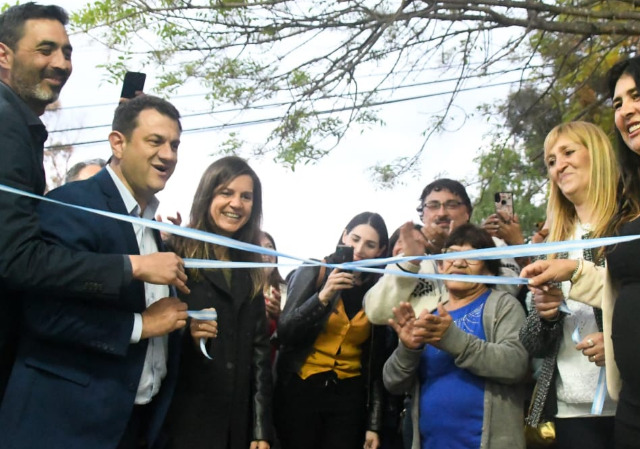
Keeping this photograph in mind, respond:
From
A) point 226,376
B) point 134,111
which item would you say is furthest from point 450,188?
point 134,111

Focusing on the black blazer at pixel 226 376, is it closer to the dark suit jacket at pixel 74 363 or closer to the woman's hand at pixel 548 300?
the dark suit jacket at pixel 74 363

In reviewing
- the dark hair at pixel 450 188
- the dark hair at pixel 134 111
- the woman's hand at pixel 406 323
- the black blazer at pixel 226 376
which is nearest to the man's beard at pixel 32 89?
the dark hair at pixel 134 111

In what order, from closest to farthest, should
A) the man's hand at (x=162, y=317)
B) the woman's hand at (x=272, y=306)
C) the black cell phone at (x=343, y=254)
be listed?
the man's hand at (x=162, y=317), the black cell phone at (x=343, y=254), the woman's hand at (x=272, y=306)

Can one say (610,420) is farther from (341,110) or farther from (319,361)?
(341,110)

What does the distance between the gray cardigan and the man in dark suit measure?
4.94 feet

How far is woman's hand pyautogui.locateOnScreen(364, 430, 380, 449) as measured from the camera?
14.2ft

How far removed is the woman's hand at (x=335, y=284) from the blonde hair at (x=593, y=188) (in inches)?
48.8

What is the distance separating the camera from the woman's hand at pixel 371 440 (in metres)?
4.32

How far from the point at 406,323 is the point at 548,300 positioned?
76cm

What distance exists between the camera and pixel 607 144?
347cm

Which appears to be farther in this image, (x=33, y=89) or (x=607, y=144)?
(x=607, y=144)

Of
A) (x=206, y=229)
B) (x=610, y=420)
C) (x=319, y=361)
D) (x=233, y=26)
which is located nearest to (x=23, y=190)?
(x=206, y=229)

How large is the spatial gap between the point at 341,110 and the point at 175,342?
9.61 feet

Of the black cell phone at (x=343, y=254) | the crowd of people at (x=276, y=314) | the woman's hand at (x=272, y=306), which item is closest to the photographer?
the crowd of people at (x=276, y=314)
